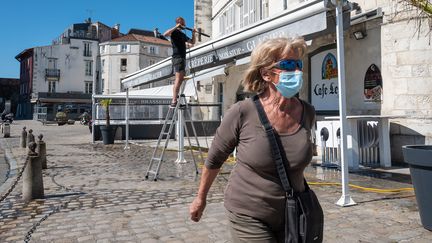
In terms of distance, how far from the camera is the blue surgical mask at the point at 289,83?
210 centimetres

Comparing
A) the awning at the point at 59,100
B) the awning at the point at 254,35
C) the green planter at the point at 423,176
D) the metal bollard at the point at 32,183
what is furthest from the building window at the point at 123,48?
the green planter at the point at 423,176

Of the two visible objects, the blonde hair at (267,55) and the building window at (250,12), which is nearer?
the blonde hair at (267,55)

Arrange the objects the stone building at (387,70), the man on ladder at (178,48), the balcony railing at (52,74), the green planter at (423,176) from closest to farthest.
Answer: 1. the green planter at (423,176)
2. the man on ladder at (178,48)
3. the stone building at (387,70)
4. the balcony railing at (52,74)

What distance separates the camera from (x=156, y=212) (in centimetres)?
507

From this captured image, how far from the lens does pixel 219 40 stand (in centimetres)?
843

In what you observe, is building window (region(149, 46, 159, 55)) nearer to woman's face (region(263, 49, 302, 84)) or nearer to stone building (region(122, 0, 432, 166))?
stone building (region(122, 0, 432, 166))

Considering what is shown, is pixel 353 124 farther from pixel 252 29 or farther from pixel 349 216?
pixel 349 216

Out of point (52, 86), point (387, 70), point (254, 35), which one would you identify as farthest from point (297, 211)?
point (52, 86)

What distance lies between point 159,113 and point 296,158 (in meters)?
18.9

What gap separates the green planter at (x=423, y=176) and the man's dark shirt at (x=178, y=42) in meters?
4.78

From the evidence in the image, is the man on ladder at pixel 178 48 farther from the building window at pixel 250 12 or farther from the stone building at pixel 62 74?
the stone building at pixel 62 74

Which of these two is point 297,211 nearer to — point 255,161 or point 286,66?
point 255,161

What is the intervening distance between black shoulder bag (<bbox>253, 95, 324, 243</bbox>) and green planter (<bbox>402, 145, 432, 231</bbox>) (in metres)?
2.43

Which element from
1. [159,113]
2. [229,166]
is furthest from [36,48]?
[229,166]
